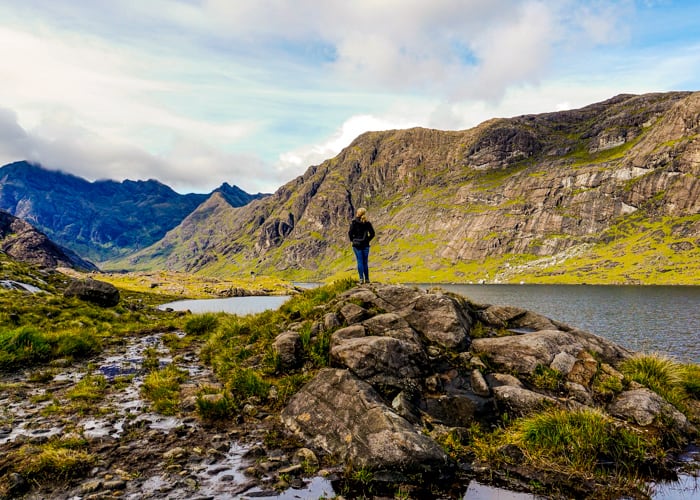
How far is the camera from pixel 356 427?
1046cm

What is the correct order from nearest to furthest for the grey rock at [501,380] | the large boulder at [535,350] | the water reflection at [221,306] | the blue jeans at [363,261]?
the grey rock at [501,380], the large boulder at [535,350], the blue jeans at [363,261], the water reflection at [221,306]

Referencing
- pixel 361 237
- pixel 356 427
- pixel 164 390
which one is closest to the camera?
pixel 356 427

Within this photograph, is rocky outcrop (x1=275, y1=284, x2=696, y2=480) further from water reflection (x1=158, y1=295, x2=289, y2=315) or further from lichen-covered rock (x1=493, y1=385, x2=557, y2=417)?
water reflection (x1=158, y1=295, x2=289, y2=315)

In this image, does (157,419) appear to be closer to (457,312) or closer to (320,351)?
(320,351)

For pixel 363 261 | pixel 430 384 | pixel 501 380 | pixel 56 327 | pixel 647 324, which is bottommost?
pixel 647 324

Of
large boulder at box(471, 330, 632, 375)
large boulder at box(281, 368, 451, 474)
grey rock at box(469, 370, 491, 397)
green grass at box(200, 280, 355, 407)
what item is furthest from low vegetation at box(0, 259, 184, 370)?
large boulder at box(471, 330, 632, 375)

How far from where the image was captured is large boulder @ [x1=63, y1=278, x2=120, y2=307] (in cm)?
3519

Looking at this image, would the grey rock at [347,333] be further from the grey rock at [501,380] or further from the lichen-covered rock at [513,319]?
the lichen-covered rock at [513,319]

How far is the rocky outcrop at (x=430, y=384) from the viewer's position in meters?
10.1

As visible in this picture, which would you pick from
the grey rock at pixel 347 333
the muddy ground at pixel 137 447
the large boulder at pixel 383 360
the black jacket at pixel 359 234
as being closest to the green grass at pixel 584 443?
the large boulder at pixel 383 360

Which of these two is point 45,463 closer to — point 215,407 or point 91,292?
point 215,407

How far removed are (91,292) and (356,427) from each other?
119 ft

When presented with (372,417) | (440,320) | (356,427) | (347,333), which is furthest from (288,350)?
(440,320)

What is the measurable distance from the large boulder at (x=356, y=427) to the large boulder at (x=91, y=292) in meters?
32.7
